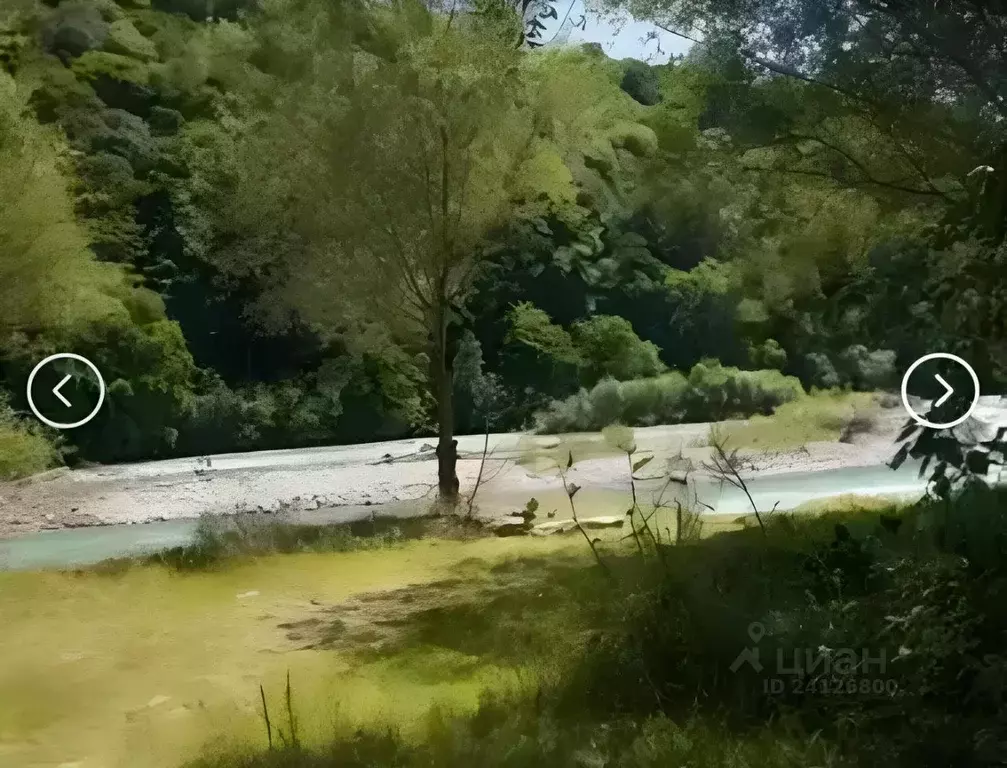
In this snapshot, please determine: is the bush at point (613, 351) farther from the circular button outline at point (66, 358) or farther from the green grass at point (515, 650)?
the circular button outline at point (66, 358)

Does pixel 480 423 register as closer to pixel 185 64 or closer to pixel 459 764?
pixel 459 764

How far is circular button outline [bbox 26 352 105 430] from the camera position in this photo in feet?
5.55

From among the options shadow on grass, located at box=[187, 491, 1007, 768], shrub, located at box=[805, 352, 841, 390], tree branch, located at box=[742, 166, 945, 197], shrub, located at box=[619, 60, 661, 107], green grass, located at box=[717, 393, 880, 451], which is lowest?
shadow on grass, located at box=[187, 491, 1007, 768]

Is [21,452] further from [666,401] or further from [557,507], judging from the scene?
[666,401]

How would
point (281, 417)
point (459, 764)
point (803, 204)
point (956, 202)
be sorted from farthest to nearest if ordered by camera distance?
point (803, 204) → point (281, 417) → point (956, 202) → point (459, 764)

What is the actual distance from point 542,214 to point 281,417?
0.70m

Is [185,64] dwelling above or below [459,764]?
above

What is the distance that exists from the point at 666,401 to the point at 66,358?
1.24m

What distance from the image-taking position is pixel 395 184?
1.73m

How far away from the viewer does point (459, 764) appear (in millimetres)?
1364

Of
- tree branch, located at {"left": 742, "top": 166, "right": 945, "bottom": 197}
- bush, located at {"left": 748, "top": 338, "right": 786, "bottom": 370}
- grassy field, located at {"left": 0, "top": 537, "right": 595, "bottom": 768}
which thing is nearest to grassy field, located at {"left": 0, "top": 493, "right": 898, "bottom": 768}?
grassy field, located at {"left": 0, "top": 537, "right": 595, "bottom": 768}

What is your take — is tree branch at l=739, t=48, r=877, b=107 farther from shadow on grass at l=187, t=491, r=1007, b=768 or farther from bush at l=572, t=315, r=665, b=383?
shadow on grass at l=187, t=491, r=1007, b=768

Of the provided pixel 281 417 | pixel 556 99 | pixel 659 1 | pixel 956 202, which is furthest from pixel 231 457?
pixel 956 202

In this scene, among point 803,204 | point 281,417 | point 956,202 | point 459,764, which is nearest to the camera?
point 459,764
